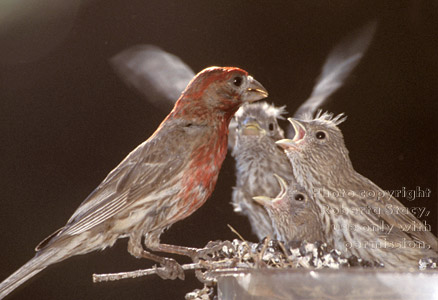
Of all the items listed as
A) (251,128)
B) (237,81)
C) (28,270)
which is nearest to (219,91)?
(237,81)

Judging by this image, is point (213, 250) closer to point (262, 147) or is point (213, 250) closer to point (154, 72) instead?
point (262, 147)

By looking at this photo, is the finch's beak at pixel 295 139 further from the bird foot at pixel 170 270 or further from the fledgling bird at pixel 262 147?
the bird foot at pixel 170 270

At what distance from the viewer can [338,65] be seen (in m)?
1.76

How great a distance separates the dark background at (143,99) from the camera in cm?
155

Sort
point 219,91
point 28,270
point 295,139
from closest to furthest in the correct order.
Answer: point 28,270 < point 219,91 < point 295,139

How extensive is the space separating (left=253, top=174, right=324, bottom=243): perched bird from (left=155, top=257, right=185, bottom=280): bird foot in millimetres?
333

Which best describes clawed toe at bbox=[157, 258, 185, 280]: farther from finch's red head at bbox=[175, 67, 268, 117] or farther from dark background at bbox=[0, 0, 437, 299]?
finch's red head at bbox=[175, 67, 268, 117]

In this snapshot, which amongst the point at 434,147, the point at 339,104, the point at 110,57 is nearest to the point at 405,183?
the point at 434,147

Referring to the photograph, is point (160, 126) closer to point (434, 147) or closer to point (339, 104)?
point (339, 104)

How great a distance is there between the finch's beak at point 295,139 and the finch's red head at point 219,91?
0.17 metres

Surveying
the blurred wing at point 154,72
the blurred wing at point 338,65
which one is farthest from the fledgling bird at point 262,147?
the blurred wing at point 154,72

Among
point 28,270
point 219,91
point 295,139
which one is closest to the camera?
point 28,270

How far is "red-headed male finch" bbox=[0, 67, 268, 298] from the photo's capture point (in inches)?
57.2

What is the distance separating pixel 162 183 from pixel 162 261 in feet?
0.77
